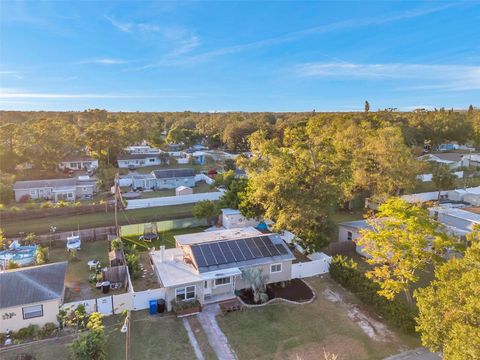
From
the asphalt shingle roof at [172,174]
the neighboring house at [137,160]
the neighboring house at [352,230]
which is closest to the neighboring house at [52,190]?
the asphalt shingle roof at [172,174]

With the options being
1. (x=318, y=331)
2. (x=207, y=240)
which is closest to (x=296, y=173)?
(x=207, y=240)

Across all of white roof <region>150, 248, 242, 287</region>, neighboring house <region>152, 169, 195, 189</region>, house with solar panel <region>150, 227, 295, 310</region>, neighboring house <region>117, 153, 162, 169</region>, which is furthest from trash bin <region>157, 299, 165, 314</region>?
neighboring house <region>117, 153, 162, 169</region>

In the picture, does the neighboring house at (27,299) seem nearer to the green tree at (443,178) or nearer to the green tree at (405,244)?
the green tree at (405,244)

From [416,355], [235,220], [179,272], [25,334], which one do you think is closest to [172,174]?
[235,220]

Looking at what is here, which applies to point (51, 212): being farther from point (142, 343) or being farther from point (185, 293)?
point (142, 343)

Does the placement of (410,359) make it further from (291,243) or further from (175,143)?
(175,143)
